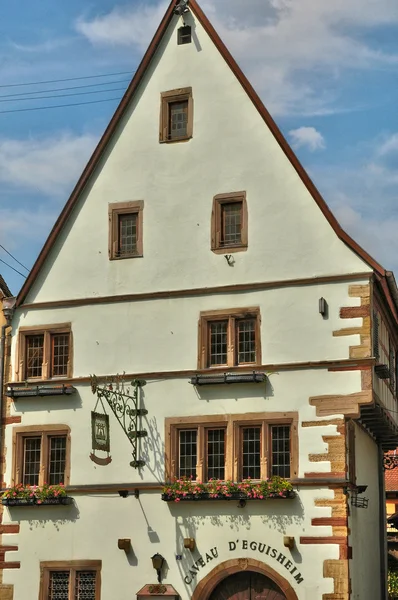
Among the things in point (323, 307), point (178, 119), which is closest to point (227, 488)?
point (323, 307)

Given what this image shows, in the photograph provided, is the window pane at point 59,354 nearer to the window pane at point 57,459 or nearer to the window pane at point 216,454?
the window pane at point 57,459

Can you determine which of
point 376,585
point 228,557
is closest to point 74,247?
point 228,557

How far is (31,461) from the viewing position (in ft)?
92.1

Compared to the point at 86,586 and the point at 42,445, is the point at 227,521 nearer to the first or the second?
the point at 86,586

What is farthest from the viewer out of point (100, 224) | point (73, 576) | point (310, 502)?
point (100, 224)

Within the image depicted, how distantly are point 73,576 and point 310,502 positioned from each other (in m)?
6.21

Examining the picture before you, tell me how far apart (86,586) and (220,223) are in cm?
947

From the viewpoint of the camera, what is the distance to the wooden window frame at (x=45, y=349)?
93.0 ft

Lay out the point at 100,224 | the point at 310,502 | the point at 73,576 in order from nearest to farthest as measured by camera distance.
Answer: the point at 310,502 → the point at 73,576 → the point at 100,224

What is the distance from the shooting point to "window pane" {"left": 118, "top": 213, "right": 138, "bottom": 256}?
1119 inches

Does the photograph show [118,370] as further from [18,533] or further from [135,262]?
[18,533]

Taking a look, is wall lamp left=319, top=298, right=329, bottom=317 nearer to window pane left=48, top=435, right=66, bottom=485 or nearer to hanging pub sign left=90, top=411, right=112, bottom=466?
hanging pub sign left=90, top=411, right=112, bottom=466

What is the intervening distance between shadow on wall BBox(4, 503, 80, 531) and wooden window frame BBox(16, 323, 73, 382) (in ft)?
10.8

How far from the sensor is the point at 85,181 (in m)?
29.0
